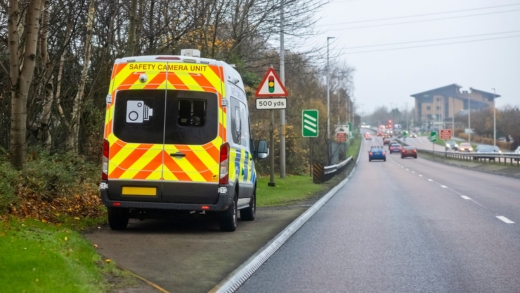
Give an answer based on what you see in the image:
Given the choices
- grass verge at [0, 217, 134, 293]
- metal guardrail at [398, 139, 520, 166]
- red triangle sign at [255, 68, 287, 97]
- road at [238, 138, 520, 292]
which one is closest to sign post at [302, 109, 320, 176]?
red triangle sign at [255, 68, 287, 97]

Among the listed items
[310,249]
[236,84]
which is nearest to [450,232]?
[310,249]

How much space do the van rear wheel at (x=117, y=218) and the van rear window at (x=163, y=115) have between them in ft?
3.54

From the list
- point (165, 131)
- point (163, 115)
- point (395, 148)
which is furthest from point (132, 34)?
point (395, 148)

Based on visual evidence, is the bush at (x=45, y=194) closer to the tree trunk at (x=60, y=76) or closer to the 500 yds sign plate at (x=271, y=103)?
the tree trunk at (x=60, y=76)

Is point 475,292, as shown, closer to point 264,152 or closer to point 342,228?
point 342,228

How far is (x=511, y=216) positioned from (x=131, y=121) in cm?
832

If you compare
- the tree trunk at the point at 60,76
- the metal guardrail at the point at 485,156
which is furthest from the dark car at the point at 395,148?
the tree trunk at the point at 60,76

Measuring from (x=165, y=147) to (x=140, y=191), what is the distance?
0.72 m

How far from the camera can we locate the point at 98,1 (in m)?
20.2

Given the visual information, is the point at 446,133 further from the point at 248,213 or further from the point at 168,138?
the point at 168,138

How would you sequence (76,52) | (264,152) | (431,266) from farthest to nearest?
(76,52) < (264,152) < (431,266)

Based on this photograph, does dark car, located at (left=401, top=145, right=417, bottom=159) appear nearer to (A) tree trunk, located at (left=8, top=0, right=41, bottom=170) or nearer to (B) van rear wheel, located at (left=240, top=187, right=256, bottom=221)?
(B) van rear wheel, located at (left=240, top=187, right=256, bottom=221)

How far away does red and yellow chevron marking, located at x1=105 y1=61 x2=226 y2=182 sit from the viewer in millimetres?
11695

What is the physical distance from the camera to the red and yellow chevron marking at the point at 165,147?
38.4 ft
